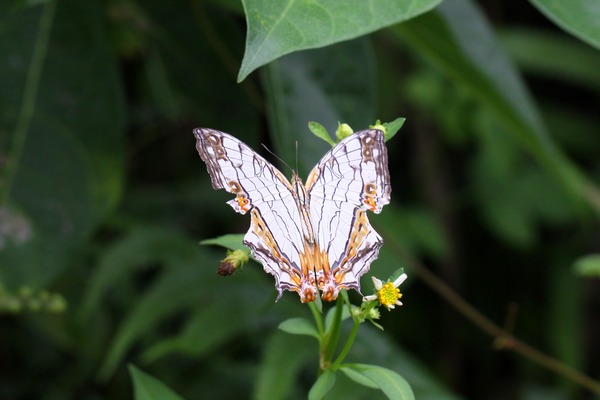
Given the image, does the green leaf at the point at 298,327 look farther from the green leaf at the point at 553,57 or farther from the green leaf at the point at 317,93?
the green leaf at the point at 553,57

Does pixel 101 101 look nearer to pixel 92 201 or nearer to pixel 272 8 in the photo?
pixel 92 201

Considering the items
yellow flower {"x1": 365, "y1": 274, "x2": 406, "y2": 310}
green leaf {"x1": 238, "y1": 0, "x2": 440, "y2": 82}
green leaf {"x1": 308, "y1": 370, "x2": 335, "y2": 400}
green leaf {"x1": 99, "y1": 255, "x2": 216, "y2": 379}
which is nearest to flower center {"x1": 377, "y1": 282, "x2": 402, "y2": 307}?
yellow flower {"x1": 365, "y1": 274, "x2": 406, "y2": 310}

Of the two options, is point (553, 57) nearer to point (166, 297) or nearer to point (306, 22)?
point (166, 297)

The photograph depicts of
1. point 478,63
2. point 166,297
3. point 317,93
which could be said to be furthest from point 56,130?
point 478,63

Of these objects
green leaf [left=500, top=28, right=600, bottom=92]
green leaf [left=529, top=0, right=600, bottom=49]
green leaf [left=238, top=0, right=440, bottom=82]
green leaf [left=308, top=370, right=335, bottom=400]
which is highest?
green leaf [left=238, top=0, right=440, bottom=82]

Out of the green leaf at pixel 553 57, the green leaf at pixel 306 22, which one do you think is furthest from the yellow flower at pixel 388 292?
the green leaf at pixel 553 57

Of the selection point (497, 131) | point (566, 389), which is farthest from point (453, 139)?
point (566, 389)

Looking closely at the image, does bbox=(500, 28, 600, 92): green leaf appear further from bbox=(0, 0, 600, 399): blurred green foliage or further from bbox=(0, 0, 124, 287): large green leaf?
bbox=(0, 0, 124, 287): large green leaf
